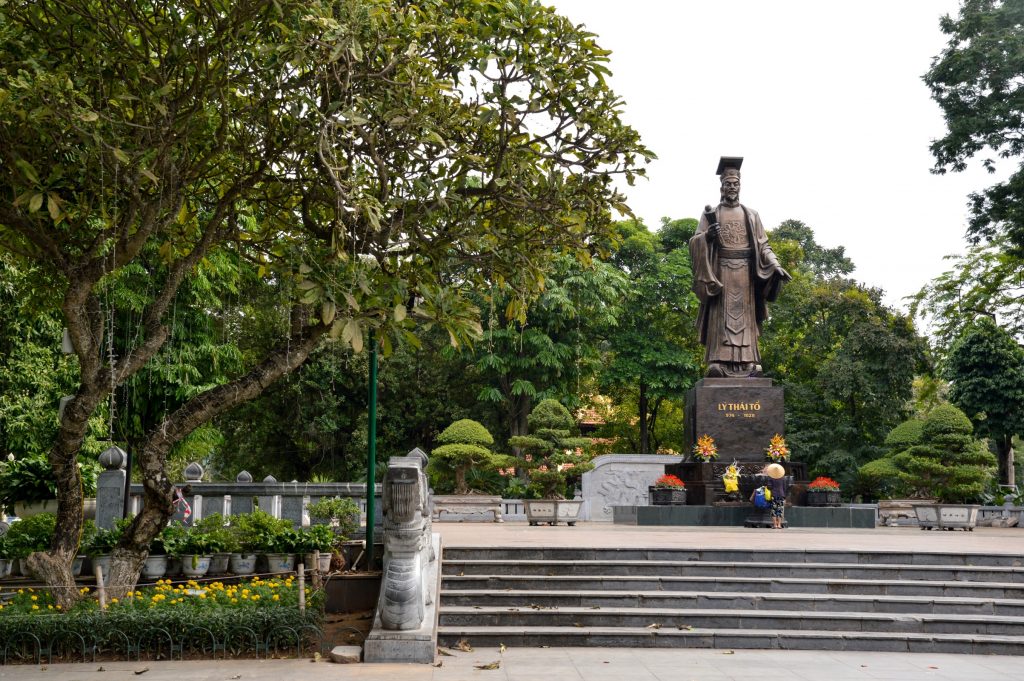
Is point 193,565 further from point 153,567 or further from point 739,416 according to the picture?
point 739,416

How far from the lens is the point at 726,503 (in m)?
19.6

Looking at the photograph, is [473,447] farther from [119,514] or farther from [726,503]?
[119,514]

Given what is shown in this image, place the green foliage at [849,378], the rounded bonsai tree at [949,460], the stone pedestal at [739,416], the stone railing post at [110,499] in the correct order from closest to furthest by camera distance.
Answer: the stone railing post at [110,499] → the stone pedestal at [739,416] → the rounded bonsai tree at [949,460] → the green foliage at [849,378]

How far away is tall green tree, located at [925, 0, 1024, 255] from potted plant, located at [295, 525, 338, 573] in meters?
18.0

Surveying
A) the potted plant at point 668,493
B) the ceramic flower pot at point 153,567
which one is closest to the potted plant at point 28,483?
the ceramic flower pot at point 153,567

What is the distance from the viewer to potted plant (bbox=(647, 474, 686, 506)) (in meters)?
19.6

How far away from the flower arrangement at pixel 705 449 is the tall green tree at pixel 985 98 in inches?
351

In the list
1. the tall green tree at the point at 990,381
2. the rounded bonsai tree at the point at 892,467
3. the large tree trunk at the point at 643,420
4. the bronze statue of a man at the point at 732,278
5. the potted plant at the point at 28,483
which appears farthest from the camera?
the large tree trunk at the point at 643,420

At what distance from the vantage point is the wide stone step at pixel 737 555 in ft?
38.7

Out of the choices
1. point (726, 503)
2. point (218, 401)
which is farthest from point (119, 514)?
point (726, 503)

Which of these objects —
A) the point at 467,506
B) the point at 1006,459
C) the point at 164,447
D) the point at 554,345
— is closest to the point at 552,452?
the point at 467,506

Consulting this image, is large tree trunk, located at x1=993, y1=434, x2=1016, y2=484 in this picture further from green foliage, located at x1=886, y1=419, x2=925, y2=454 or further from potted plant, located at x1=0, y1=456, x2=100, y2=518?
potted plant, located at x1=0, y1=456, x2=100, y2=518

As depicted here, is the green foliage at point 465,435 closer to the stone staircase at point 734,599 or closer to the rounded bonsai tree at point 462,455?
the rounded bonsai tree at point 462,455

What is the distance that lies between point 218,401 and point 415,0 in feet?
14.9
